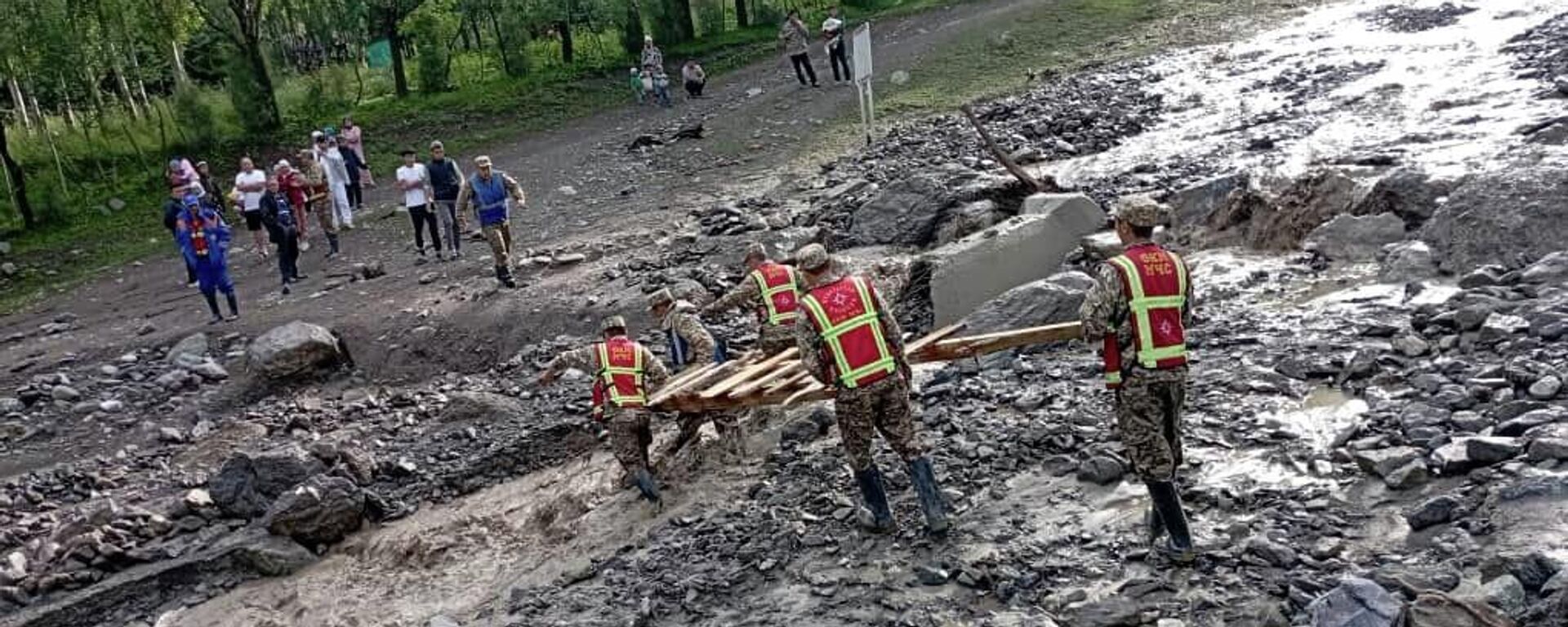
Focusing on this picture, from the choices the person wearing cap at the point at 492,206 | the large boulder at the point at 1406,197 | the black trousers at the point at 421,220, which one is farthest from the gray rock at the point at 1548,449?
the black trousers at the point at 421,220

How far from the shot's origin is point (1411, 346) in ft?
23.5

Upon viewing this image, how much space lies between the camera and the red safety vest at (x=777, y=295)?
8922 mm

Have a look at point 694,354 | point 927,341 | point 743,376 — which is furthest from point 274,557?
point 927,341

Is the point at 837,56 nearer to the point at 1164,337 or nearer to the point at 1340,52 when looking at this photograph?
the point at 1340,52

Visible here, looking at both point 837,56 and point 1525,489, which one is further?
point 837,56

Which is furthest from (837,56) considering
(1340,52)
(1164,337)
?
(1164,337)

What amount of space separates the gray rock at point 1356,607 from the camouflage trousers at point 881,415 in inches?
90.8

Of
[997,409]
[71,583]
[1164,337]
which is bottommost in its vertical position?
[71,583]

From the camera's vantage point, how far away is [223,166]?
22.6 meters

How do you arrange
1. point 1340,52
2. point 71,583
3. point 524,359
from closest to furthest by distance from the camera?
point 71,583, point 524,359, point 1340,52

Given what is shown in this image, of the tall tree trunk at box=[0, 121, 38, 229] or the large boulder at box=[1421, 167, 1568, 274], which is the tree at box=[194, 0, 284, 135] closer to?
the tall tree trunk at box=[0, 121, 38, 229]

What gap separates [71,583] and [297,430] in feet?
8.32

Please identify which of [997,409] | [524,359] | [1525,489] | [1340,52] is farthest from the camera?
[1340,52]

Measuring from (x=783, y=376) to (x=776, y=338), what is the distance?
914 mm
